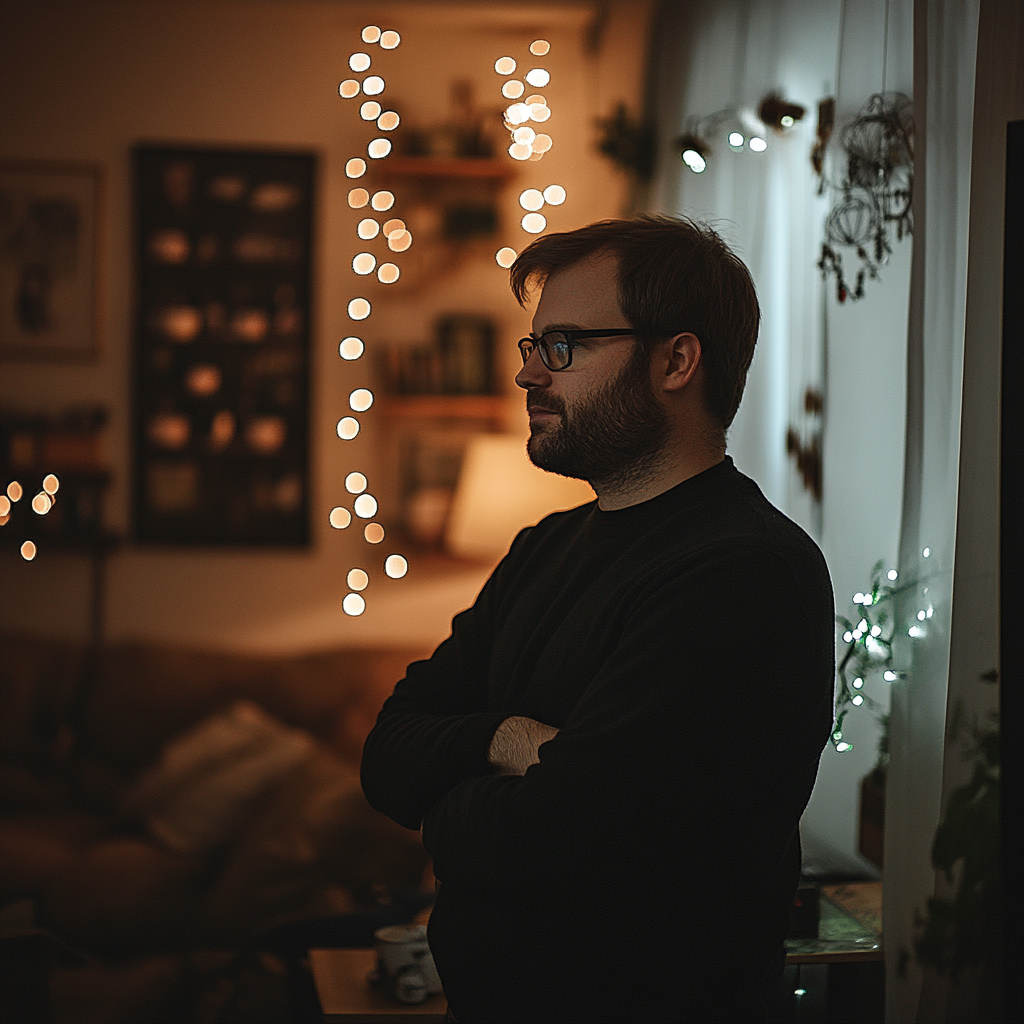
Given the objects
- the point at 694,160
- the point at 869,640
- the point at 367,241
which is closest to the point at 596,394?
the point at 869,640

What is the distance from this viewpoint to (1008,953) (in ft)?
4.90

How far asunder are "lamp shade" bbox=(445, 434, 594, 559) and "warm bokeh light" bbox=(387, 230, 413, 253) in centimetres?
79

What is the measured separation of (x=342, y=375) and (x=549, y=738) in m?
2.91

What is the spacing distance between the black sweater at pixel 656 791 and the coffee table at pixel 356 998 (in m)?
0.44

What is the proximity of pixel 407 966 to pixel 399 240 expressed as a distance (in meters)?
2.65

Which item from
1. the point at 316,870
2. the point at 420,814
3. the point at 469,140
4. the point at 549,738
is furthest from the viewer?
the point at 469,140

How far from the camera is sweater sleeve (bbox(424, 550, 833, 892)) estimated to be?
1.14 metres

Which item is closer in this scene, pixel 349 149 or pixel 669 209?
pixel 669 209

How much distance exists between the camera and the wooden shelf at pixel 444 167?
3832 millimetres

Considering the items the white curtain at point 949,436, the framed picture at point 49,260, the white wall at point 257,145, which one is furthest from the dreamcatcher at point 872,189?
the framed picture at point 49,260

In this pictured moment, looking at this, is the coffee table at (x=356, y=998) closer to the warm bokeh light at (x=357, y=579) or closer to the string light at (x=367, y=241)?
the string light at (x=367, y=241)

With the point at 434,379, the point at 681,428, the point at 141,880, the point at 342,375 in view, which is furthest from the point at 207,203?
the point at 681,428

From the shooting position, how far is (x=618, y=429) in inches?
54.1

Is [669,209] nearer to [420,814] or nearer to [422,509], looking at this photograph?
[422,509]
